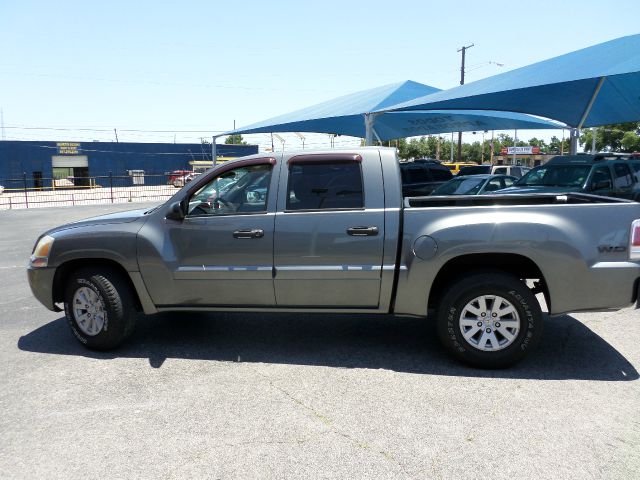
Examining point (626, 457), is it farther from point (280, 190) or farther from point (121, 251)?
point (121, 251)

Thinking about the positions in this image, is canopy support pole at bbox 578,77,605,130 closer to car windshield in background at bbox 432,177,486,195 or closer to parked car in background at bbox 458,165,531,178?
car windshield in background at bbox 432,177,486,195

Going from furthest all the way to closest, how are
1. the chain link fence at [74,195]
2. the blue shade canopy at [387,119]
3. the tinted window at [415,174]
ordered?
1. the chain link fence at [74,195]
2. the tinted window at [415,174]
3. the blue shade canopy at [387,119]

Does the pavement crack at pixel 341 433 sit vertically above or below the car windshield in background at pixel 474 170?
below

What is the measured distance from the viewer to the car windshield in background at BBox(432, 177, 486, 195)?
13.7m

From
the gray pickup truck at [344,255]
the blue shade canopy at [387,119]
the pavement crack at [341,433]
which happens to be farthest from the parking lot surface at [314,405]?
the blue shade canopy at [387,119]

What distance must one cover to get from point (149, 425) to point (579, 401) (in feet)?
9.88

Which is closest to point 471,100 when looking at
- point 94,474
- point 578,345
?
point 578,345

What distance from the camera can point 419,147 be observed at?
320ft

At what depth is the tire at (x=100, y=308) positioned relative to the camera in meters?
4.53

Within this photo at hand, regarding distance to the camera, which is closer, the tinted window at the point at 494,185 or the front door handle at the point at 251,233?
the front door handle at the point at 251,233

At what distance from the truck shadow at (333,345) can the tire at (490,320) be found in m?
0.17

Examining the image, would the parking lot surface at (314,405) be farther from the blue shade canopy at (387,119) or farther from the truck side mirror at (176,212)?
the blue shade canopy at (387,119)

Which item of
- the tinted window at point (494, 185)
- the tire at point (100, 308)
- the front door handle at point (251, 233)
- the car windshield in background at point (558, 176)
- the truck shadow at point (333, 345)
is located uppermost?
the car windshield in background at point (558, 176)

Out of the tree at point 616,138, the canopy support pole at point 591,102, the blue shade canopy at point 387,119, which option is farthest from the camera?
the tree at point 616,138
